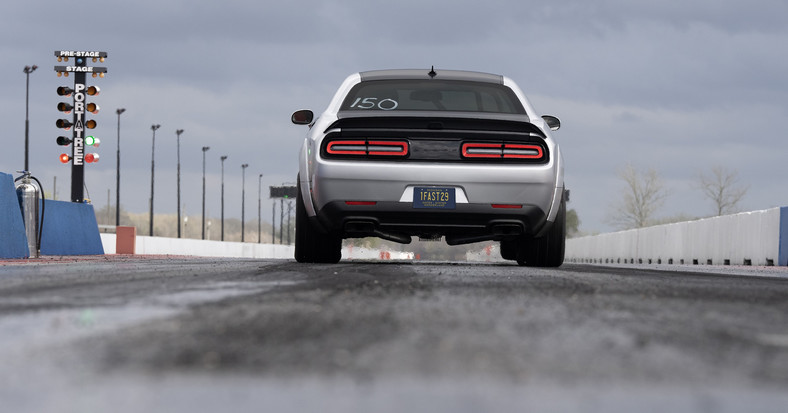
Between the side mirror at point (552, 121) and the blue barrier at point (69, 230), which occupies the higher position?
the side mirror at point (552, 121)

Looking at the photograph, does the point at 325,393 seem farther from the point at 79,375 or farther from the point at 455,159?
the point at 455,159

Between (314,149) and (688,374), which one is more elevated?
(314,149)

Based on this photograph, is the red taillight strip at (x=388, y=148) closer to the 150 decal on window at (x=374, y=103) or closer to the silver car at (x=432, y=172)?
the silver car at (x=432, y=172)

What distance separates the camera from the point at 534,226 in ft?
26.3

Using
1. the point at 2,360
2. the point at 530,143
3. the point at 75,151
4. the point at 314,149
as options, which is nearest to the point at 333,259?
the point at 314,149

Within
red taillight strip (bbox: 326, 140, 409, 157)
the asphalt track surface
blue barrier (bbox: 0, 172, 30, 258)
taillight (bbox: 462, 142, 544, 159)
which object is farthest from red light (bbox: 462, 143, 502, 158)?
blue barrier (bbox: 0, 172, 30, 258)

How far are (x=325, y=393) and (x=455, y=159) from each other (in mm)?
5797

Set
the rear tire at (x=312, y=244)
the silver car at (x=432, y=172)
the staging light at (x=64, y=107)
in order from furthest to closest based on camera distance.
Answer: the staging light at (x=64, y=107)
the rear tire at (x=312, y=244)
the silver car at (x=432, y=172)

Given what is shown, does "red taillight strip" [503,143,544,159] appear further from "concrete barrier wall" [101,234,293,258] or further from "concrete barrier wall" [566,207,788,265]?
"concrete barrier wall" [101,234,293,258]

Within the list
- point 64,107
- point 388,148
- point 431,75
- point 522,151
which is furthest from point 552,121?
point 64,107

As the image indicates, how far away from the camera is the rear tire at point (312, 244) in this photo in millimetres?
8836

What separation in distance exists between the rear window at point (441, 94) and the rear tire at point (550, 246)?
115cm

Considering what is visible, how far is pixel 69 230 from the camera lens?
19.2 metres

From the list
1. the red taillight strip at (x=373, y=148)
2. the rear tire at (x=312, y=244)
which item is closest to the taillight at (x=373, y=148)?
the red taillight strip at (x=373, y=148)
